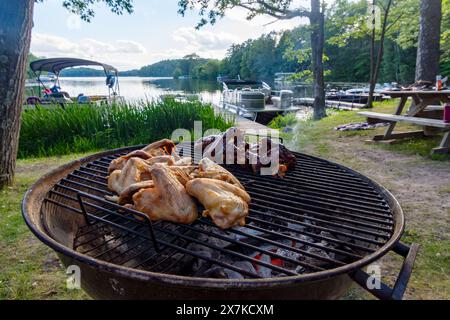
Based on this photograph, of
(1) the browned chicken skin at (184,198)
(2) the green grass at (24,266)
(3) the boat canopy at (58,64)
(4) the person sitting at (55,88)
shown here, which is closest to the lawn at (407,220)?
(2) the green grass at (24,266)

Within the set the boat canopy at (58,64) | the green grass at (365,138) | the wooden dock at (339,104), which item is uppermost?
the boat canopy at (58,64)

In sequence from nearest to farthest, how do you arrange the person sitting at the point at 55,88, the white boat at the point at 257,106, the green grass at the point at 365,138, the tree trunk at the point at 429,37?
the green grass at the point at 365,138 < the tree trunk at the point at 429,37 < the person sitting at the point at 55,88 < the white boat at the point at 257,106

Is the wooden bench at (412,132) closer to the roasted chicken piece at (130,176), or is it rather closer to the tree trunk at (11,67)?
the roasted chicken piece at (130,176)

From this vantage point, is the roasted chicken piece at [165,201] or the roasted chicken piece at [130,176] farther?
the roasted chicken piece at [130,176]

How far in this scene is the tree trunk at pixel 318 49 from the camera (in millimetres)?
11823

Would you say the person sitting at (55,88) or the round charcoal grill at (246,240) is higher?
the person sitting at (55,88)

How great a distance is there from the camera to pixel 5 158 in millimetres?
4211

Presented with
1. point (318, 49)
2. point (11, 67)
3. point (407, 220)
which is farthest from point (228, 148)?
point (318, 49)

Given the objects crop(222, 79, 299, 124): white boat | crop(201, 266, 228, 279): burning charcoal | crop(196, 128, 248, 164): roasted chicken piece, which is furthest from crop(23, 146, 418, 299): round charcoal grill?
crop(222, 79, 299, 124): white boat

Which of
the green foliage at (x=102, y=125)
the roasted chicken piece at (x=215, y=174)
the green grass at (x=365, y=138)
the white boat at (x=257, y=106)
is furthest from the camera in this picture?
the white boat at (x=257, y=106)

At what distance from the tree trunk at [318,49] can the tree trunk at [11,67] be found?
10.3 m

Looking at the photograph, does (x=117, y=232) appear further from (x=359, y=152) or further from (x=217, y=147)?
(x=359, y=152)

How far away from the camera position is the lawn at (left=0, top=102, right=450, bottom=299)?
229cm

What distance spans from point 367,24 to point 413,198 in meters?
13.3
